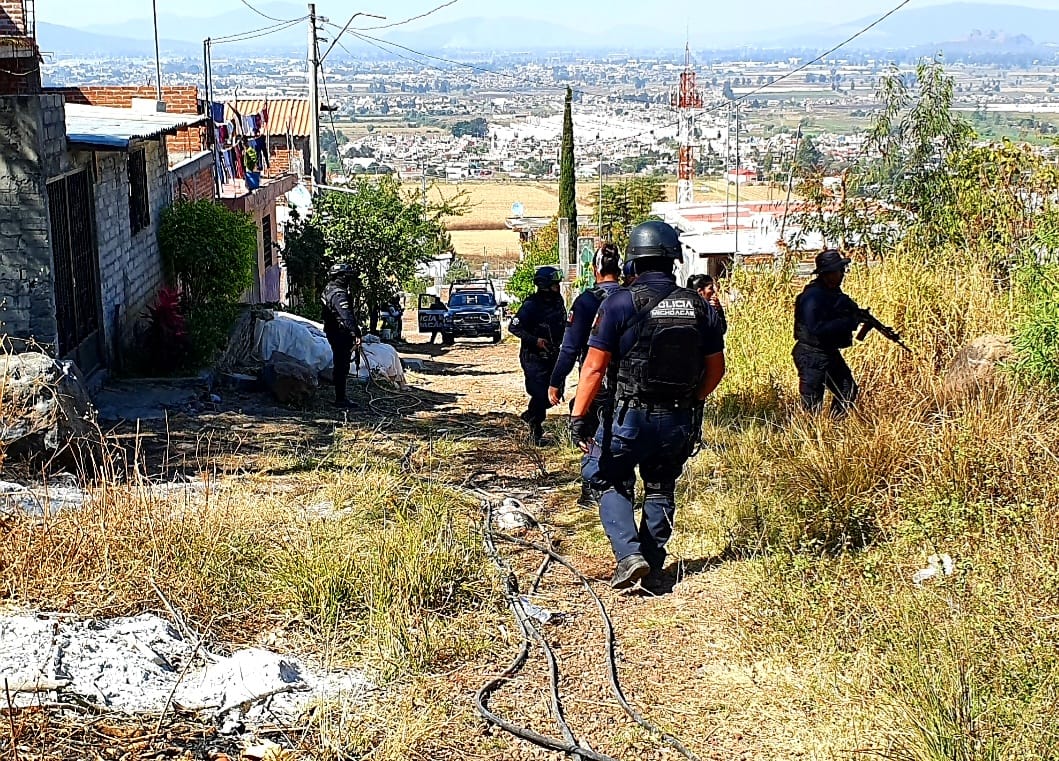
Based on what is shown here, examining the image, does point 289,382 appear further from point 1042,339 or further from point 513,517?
point 1042,339

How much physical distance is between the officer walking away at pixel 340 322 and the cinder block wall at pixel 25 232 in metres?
2.68

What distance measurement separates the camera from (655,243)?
6066mm

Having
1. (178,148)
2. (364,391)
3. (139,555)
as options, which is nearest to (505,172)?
(178,148)

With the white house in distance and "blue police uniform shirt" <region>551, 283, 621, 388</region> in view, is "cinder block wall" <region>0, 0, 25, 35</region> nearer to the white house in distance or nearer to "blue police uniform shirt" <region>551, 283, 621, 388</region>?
"blue police uniform shirt" <region>551, 283, 621, 388</region>

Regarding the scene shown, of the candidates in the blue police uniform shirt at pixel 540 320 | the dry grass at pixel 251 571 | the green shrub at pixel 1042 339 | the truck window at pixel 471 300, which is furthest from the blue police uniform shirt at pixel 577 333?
the truck window at pixel 471 300

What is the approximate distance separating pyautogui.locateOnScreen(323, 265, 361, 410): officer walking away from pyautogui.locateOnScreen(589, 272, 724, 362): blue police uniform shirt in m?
6.00

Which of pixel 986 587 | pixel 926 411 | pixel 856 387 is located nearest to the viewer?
pixel 986 587

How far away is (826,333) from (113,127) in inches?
346

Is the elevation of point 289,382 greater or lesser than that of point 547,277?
lesser

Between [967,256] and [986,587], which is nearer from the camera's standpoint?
[986,587]

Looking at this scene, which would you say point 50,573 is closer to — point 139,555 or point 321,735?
point 139,555

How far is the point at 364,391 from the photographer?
1380cm

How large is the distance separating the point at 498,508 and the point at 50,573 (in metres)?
3.30

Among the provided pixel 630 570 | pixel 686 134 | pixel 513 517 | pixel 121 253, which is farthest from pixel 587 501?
pixel 686 134
